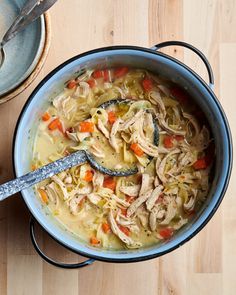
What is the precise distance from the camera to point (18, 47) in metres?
1.65

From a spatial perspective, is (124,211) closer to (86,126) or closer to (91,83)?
(86,126)

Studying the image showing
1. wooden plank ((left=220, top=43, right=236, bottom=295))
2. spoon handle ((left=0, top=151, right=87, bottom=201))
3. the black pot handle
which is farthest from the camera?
wooden plank ((left=220, top=43, right=236, bottom=295))

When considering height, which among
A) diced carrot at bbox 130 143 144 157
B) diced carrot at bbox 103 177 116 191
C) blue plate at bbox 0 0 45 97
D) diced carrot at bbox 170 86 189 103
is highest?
blue plate at bbox 0 0 45 97

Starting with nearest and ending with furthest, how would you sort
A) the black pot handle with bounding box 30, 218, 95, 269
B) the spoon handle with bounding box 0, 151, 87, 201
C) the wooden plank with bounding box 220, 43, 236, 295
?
the spoon handle with bounding box 0, 151, 87, 201 → the black pot handle with bounding box 30, 218, 95, 269 → the wooden plank with bounding box 220, 43, 236, 295

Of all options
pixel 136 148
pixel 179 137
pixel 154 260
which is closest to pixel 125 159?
pixel 136 148

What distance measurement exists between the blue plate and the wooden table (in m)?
0.06

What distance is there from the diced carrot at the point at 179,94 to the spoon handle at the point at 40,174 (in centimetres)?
29

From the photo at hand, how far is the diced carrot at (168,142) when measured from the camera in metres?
1.61

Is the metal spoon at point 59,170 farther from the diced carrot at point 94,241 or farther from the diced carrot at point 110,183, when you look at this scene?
the diced carrot at point 94,241

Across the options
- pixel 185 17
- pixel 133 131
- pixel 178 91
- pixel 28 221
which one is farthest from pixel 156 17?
pixel 28 221

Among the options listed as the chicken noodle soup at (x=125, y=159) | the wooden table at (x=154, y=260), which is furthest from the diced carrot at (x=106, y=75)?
the wooden table at (x=154, y=260)

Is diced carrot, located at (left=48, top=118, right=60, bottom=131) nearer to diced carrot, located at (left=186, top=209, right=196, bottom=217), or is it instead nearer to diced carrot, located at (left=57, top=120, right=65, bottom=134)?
diced carrot, located at (left=57, top=120, right=65, bottom=134)

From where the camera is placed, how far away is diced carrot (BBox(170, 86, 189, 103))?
161 cm

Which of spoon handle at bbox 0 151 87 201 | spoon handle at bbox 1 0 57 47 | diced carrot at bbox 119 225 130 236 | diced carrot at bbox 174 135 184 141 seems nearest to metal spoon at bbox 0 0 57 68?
spoon handle at bbox 1 0 57 47
